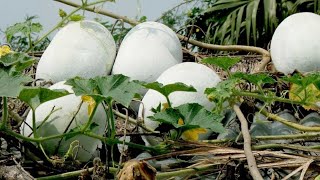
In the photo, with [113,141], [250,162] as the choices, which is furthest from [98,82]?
[250,162]

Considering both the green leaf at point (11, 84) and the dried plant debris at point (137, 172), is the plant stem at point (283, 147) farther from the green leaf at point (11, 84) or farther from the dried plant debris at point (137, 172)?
the green leaf at point (11, 84)

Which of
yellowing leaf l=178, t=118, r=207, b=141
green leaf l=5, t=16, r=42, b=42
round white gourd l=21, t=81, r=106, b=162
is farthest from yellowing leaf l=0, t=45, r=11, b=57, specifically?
yellowing leaf l=178, t=118, r=207, b=141

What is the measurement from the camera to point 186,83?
169 cm

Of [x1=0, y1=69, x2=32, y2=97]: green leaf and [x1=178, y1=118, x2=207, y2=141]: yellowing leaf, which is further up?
[x1=0, y1=69, x2=32, y2=97]: green leaf

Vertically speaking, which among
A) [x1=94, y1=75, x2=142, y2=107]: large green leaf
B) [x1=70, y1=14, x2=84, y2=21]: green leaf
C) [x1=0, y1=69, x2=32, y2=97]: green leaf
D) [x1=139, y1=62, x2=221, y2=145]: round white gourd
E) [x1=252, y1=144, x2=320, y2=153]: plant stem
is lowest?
[x1=252, y1=144, x2=320, y2=153]: plant stem

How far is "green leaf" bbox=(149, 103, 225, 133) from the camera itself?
1.35 m

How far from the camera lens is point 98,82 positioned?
125cm

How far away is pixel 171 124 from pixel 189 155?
0.07m

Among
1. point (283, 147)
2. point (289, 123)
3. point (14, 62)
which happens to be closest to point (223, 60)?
point (289, 123)

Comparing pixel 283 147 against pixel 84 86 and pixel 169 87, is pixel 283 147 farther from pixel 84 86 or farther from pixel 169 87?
pixel 84 86

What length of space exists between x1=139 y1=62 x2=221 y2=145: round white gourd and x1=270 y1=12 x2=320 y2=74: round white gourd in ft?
1.19

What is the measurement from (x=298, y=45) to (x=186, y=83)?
18.2 inches

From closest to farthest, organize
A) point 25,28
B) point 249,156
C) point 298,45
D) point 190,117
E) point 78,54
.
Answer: point 249,156
point 190,117
point 25,28
point 78,54
point 298,45

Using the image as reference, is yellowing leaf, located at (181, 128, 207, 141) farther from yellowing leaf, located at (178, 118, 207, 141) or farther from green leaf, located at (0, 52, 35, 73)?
green leaf, located at (0, 52, 35, 73)
